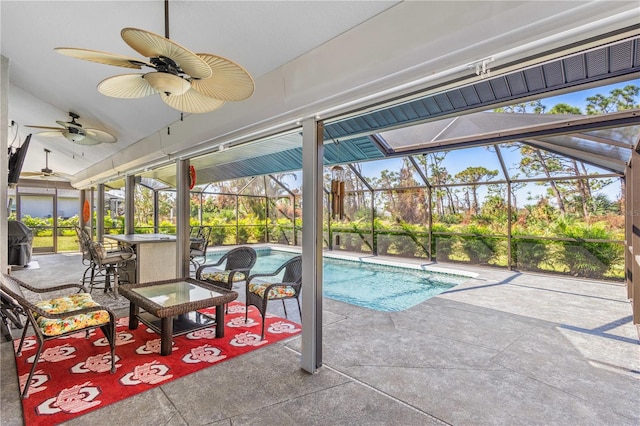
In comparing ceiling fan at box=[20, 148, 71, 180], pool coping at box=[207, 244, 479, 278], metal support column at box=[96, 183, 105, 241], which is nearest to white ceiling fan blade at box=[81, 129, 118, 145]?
ceiling fan at box=[20, 148, 71, 180]

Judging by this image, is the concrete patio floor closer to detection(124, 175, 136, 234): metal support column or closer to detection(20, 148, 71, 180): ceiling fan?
detection(124, 175, 136, 234): metal support column

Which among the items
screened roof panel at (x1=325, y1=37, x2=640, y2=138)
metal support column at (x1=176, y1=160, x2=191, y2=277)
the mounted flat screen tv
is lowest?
metal support column at (x1=176, y1=160, x2=191, y2=277)

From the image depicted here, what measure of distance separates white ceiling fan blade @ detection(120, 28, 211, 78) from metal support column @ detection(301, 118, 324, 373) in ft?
3.92

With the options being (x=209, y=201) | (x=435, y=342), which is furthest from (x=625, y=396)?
(x=209, y=201)

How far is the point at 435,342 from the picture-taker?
3.40 m

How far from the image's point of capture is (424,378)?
266 centimetres

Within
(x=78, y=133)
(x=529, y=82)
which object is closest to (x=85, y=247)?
(x=78, y=133)

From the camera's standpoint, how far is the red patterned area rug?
7.54ft

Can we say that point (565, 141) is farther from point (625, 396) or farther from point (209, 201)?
point (209, 201)

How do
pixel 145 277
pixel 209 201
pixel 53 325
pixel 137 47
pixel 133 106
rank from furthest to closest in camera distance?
pixel 209 201
pixel 145 277
pixel 133 106
pixel 53 325
pixel 137 47

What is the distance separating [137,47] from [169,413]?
2389mm

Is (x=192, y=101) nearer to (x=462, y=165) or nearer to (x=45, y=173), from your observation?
(x=462, y=165)

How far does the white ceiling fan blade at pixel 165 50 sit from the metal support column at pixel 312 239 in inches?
47.1

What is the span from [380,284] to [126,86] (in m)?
6.10
